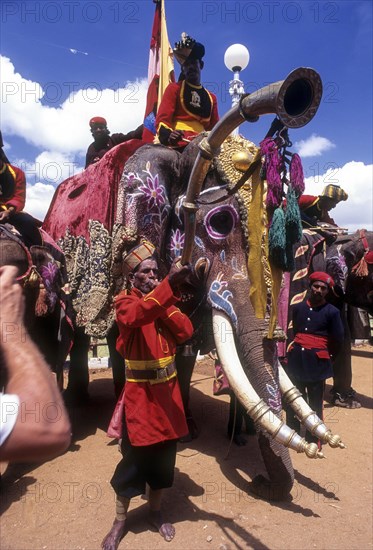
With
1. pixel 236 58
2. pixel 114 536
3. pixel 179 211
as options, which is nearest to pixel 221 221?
pixel 179 211

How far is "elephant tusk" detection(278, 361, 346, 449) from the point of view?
2.67 meters

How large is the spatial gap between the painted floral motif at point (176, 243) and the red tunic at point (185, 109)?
1.16 meters

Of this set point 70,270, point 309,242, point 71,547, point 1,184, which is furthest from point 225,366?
point 309,242

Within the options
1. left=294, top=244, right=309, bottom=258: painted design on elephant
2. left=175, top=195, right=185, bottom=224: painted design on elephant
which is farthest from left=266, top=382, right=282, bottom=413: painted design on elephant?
left=294, top=244, right=309, bottom=258: painted design on elephant

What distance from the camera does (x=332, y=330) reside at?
13.9 ft

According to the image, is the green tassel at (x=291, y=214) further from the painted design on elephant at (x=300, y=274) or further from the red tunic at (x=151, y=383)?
the painted design on elephant at (x=300, y=274)

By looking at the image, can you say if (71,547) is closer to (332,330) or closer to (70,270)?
(70,270)

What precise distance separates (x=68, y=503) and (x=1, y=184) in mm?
2643

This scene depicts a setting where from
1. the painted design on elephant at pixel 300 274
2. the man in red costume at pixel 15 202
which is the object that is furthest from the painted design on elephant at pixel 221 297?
the painted design on elephant at pixel 300 274

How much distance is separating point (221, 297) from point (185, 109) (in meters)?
2.17

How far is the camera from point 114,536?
8.88 feet

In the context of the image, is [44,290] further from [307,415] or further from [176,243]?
[307,415]

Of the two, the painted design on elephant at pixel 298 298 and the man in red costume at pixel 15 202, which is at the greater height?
the man in red costume at pixel 15 202

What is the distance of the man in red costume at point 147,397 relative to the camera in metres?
2.61
